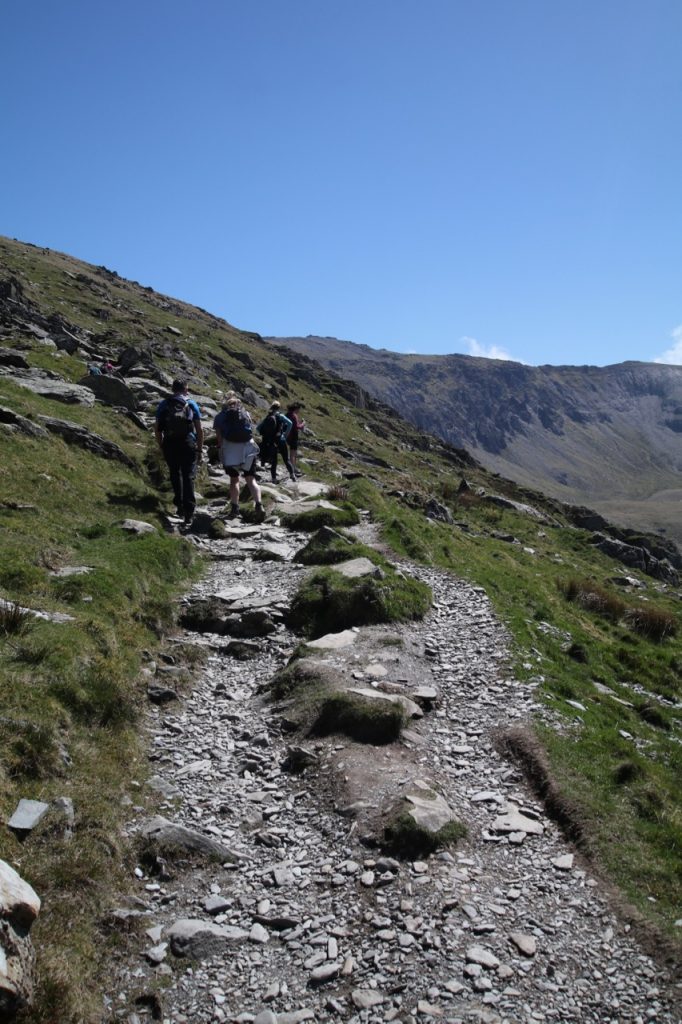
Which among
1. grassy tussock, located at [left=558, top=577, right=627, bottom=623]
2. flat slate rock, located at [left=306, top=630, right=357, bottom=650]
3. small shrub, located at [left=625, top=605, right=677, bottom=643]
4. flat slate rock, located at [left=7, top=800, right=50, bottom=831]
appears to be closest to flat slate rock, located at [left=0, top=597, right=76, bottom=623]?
flat slate rock, located at [left=7, top=800, right=50, bottom=831]

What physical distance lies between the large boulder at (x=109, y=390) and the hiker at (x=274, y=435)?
7547 mm

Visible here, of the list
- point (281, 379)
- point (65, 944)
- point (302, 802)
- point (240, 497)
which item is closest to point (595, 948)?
point (302, 802)

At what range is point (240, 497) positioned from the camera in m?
22.6

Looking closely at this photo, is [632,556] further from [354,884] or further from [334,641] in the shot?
[354,884]

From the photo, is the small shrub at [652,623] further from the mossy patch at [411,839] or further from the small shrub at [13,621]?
the small shrub at [13,621]

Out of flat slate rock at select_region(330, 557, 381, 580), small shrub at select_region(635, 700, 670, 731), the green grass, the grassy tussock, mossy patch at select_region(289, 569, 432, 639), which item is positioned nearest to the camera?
the green grass

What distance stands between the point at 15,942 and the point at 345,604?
9.48 meters

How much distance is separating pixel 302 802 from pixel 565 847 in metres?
3.12

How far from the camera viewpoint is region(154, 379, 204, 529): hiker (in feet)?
57.3

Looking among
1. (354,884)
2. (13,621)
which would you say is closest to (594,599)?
(354,884)

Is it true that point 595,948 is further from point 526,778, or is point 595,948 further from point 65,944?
point 65,944

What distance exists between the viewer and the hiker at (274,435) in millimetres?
24688

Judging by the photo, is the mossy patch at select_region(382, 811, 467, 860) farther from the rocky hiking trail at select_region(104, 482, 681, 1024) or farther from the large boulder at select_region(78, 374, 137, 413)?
the large boulder at select_region(78, 374, 137, 413)

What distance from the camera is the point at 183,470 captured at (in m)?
17.9
